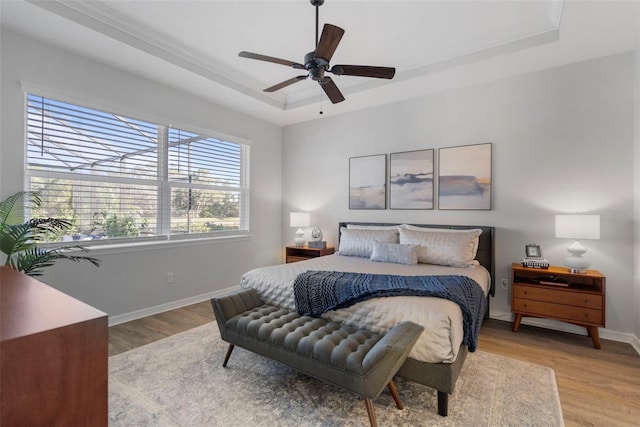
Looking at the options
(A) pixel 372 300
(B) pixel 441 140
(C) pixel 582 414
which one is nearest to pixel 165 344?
(A) pixel 372 300

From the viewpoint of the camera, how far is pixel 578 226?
2734 mm

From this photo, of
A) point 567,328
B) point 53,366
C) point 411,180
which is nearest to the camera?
point 53,366

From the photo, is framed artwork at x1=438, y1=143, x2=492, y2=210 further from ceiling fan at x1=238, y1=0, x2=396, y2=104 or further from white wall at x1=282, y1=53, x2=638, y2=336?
ceiling fan at x1=238, y1=0, x2=396, y2=104

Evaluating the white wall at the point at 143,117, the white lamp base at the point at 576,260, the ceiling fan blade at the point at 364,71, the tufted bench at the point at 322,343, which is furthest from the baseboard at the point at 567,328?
the white wall at the point at 143,117

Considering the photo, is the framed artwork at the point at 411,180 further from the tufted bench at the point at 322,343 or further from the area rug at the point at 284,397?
the tufted bench at the point at 322,343

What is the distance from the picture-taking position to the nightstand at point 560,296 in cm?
267

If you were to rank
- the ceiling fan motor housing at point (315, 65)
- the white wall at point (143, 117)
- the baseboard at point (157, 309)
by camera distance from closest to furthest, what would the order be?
1. the ceiling fan motor housing at point (315, 65)
2. the white wall at point (143, 117)
3. the baseboard at point (157, 309)

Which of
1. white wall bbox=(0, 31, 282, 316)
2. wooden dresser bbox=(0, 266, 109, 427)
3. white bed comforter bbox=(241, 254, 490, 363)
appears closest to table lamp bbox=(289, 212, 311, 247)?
white wall bbox=(0, 31, 282, 316)

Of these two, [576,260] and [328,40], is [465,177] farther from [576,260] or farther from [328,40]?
[328,40]

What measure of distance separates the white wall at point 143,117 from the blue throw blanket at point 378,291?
7.01 ft

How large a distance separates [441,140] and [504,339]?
2360 millimetres

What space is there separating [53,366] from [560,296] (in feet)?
11.8

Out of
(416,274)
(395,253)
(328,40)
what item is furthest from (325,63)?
(395,253)

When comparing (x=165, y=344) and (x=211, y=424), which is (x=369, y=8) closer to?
(x=211, y=424)
